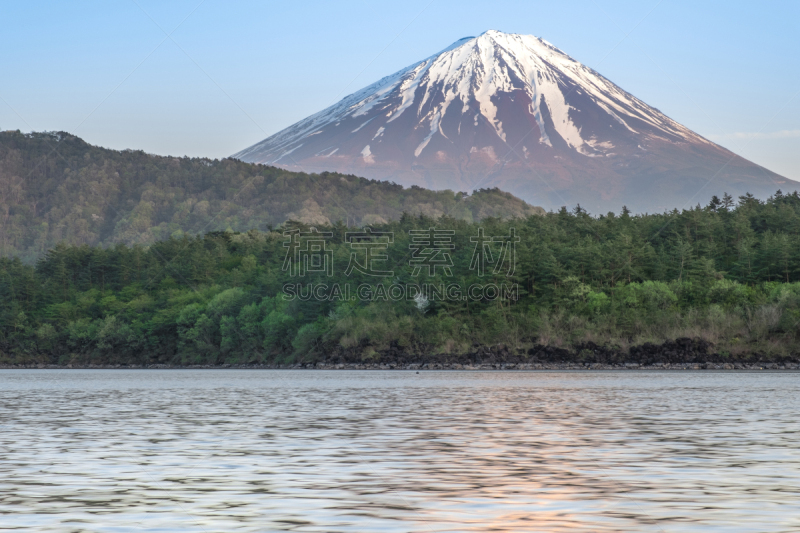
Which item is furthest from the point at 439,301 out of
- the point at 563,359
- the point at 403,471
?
the point at 403,471

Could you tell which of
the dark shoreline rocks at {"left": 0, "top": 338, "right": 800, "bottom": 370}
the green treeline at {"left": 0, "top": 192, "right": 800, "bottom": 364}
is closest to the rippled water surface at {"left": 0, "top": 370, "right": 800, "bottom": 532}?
the dark shoreline rocks at {"left": 0, "top": 338, "right": 800, "bottom": 370}

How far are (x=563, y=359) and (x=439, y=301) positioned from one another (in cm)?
1847

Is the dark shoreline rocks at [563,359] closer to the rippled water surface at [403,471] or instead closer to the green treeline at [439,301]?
the green treeline at [439,301]

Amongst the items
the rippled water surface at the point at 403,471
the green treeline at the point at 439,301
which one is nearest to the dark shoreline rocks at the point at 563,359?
the green treeline at the point at 439,301

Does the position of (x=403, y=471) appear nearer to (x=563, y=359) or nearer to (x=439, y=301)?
(x=563, y=359)

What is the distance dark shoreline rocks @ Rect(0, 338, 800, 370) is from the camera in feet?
310

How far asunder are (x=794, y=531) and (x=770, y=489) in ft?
10.6

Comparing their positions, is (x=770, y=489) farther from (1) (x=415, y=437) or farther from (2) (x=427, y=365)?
(2) (x=427, y=365)

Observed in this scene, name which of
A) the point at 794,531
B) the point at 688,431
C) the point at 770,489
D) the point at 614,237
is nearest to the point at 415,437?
the point at 688,431

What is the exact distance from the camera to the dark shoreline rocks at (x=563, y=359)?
9456 cm

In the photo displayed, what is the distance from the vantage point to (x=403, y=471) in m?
15.3

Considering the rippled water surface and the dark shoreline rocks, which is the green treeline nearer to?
the dark shoreline rocks

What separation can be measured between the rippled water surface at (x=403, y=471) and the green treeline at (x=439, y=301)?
247 feet

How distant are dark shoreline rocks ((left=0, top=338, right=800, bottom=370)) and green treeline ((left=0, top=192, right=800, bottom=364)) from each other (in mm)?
1076
